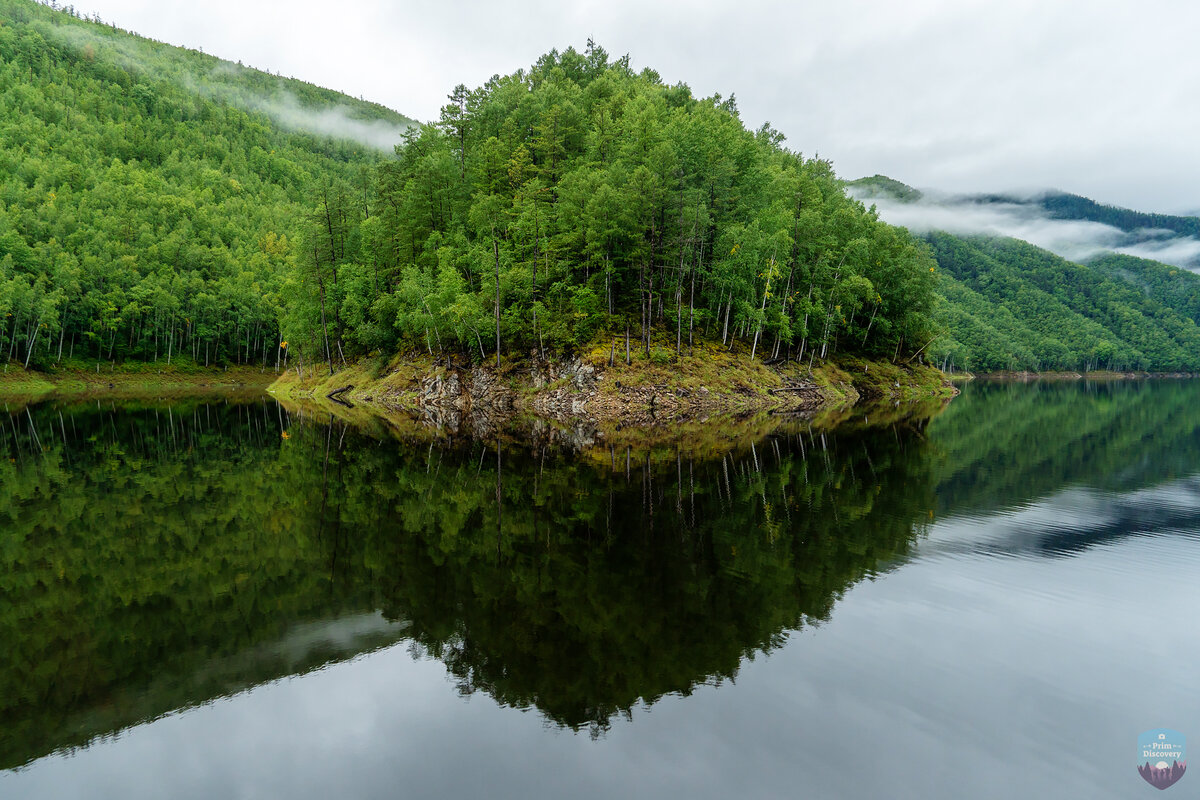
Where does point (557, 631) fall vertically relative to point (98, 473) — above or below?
above

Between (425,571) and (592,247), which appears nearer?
(425,571)

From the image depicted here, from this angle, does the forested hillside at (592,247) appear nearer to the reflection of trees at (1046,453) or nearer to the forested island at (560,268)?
the forested island at (560,268)

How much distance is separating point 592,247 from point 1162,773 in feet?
178

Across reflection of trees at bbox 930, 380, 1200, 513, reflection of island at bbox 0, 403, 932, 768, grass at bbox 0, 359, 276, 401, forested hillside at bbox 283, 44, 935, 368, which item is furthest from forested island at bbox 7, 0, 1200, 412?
reflection of island at bbox 0, 403, 932, 768

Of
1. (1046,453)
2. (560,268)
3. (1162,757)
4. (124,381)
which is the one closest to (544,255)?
(560,268)

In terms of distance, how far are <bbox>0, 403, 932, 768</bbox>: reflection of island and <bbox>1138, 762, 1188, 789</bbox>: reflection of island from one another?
5224 millimetres

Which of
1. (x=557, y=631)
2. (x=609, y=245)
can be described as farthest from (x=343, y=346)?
(x=557, y=631)

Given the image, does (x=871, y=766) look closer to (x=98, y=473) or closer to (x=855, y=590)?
(x=855, y=590)

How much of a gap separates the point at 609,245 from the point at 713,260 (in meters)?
11.0

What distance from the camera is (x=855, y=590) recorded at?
14102mm

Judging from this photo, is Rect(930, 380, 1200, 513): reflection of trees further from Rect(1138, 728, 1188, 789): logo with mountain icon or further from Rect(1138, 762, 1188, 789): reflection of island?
Rect(1138, 762, 1188, 789): reflection of island

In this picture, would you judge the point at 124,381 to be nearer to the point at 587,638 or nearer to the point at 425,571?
the point at 425,571

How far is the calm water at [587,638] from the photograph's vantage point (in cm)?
812

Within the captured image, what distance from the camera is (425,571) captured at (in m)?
14.9
